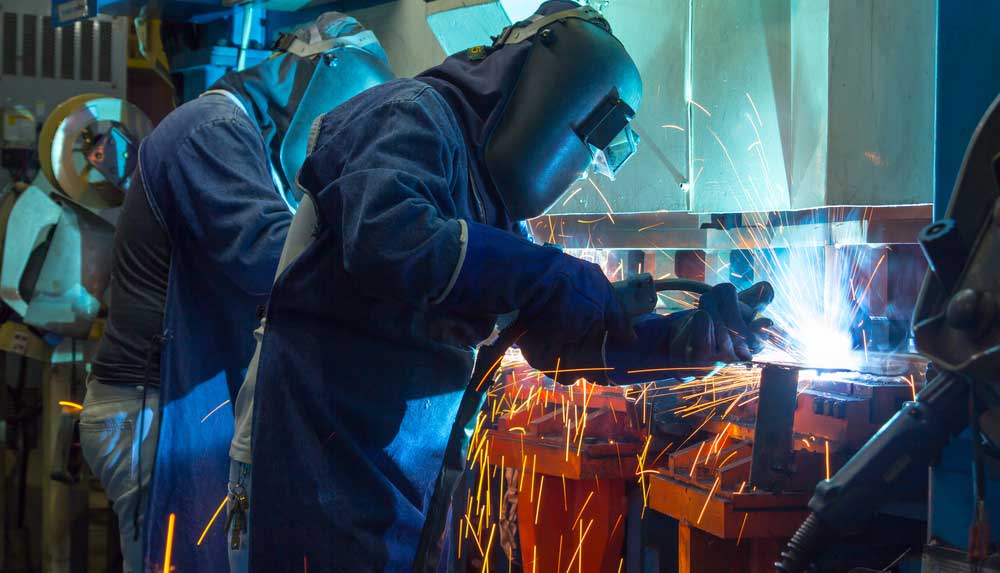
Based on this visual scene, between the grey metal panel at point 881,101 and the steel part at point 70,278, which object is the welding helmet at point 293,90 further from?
the steel part at point 70,278

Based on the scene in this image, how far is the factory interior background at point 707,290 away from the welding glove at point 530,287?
0.11 ft

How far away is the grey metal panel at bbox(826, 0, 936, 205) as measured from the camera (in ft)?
7.25

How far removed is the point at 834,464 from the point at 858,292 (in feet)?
1.86

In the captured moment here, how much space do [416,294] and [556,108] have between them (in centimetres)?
53

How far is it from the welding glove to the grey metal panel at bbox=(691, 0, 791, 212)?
1.11 meters

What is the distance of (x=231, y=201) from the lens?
7.45 feet

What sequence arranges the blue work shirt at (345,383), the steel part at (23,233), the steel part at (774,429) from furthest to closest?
the steel part at (23,233) → the steel part at (774,429) → the blue work shirt at (345,383)

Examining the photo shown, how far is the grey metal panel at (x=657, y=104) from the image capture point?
2.89 m

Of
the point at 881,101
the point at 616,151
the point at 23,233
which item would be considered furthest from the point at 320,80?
the point at 23,233

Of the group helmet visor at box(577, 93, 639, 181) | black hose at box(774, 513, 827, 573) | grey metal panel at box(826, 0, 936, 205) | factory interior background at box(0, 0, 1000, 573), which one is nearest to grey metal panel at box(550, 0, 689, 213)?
factory interior background at box(0, 0, 1000, 573)

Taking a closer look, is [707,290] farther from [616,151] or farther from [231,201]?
[231,201]

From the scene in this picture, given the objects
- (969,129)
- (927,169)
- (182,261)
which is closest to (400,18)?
(182,261)

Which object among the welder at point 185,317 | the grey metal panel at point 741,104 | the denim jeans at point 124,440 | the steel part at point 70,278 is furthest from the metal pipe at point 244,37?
the grey metal panel at point 741,104

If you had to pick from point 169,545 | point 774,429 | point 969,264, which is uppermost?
point 969,264
